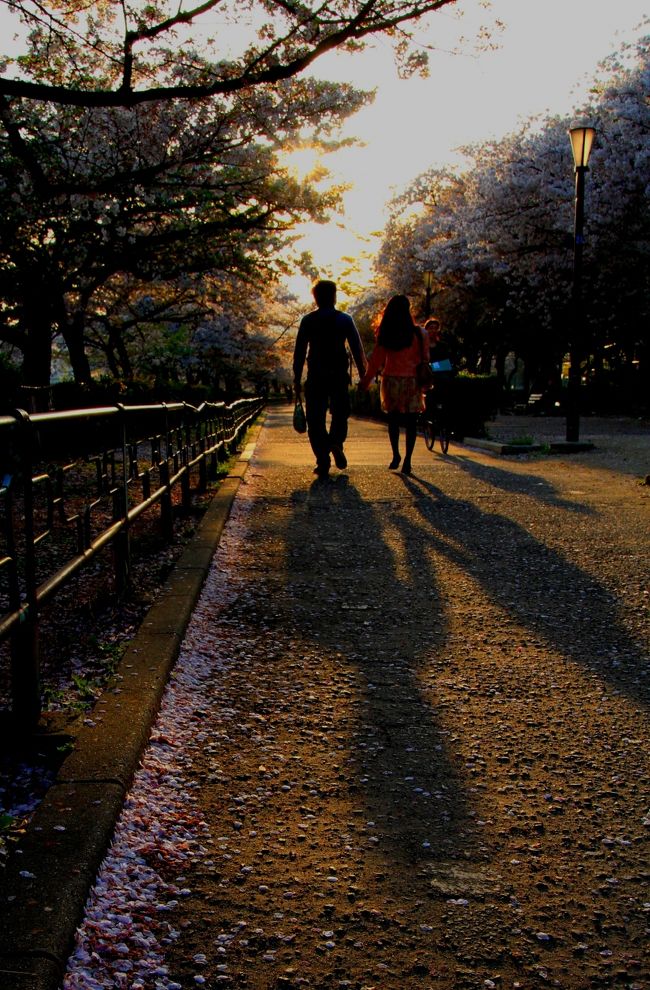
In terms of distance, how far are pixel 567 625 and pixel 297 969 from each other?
2797 mm

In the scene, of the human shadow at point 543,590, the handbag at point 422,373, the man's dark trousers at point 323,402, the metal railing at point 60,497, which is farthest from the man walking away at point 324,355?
the metal railing at point 60,497

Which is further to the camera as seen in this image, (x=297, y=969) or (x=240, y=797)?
(x=240, y=797)

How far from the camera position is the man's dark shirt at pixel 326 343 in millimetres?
9258

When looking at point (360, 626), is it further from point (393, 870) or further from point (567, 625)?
point (393, 870)

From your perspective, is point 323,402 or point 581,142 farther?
point 581,142

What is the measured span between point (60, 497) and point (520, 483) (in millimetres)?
7025

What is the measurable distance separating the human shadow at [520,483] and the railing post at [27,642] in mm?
5634

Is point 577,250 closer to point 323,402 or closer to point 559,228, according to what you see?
point 323,402

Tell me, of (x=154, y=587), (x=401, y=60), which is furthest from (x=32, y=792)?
(x=401, y=60)

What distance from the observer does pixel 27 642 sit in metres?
2.73

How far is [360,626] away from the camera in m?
4.29

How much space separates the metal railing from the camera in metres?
2.63

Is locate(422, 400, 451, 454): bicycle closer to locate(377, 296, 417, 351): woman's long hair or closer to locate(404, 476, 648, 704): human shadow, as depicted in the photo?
locate(377, 296, 417, 351): woman's long hair

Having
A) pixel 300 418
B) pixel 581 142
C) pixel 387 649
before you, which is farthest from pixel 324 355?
pixel 581 142
